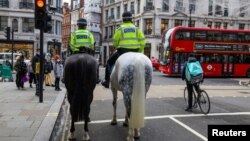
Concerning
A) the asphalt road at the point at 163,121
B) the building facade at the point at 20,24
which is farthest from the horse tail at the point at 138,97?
the building facade at the point at 20,24

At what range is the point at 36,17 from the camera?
1250 cm

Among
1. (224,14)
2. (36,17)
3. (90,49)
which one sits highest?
(224,14)

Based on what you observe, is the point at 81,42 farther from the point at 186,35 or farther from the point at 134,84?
the point at 186,35

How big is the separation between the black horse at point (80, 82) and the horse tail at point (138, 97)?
3.04ft

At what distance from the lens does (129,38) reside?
323 inches

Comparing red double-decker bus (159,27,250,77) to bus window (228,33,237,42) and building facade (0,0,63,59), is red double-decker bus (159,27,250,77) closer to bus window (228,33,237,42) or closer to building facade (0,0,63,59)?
bus window (228,33,237,42)

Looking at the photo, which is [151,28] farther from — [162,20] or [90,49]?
[90,49]

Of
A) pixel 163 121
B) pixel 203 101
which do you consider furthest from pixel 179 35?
pixel 163 121

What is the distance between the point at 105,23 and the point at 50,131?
6672 centimetres


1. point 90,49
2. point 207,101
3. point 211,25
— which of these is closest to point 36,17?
point 90,49

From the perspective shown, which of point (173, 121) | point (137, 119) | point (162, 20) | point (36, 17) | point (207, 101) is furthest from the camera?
point (162, 20)

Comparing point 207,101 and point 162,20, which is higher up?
point 162,20

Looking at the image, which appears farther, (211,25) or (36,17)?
(211,25)

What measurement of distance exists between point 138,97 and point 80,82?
118 cm
